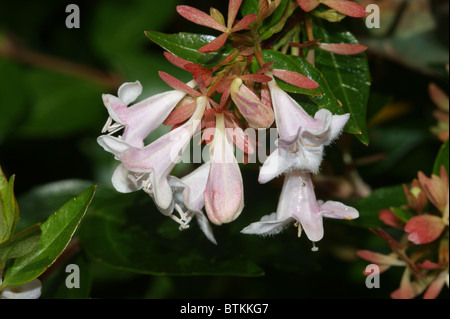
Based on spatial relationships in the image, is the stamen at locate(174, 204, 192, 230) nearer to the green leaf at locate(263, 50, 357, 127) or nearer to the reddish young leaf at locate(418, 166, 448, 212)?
the green leaf at locate(263, 50, 357, 127)

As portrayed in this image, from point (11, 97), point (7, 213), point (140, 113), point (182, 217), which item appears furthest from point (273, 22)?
point (11, 97)

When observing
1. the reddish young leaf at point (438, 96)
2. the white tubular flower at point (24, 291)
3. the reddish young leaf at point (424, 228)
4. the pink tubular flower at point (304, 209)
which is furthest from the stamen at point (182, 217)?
the reddish young leaf at point (438, 96)

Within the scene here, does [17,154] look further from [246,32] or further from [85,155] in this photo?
[246,32]

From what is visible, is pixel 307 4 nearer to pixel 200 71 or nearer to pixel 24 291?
pixel 200 71

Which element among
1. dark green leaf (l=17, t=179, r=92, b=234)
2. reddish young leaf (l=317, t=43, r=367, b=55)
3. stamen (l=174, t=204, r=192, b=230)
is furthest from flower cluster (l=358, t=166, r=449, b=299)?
dark green leaf (l=17, t=179, r=92, b=234)

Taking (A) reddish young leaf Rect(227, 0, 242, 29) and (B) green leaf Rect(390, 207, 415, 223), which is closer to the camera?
(A) reddish young leaf Rect(227, 0, 242, 29)

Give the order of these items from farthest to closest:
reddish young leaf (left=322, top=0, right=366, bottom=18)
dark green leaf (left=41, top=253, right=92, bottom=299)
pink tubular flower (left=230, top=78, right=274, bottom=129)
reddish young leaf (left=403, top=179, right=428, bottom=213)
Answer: dark green leaf (left=41, top=253, right=92, bottom=299) < reddish young leaf (left=403, top=179, right=428, bottom=213) < reddish young leaf (left=322, top=0, right=366, bottom=18) < pink tubular flower (left=230, top=78, right=274, bottom=129)
